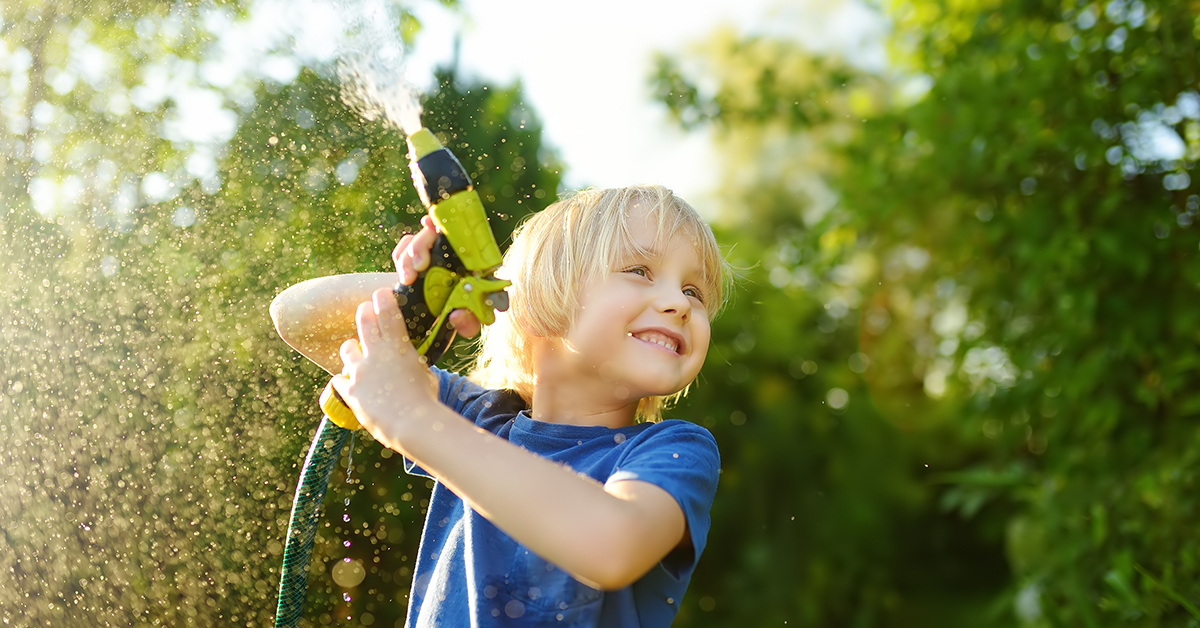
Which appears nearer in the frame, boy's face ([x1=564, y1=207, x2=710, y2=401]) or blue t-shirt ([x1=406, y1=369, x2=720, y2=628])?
blue t-shirt ([x1=406, y1=369, x2=720, y2=628])

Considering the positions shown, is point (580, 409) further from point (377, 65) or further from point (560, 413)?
point (377, 65)

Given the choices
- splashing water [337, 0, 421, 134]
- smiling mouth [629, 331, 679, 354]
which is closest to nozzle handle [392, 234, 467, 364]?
splashing water [337, 0, 421, 134]

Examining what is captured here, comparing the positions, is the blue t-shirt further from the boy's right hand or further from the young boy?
the boy's right hand

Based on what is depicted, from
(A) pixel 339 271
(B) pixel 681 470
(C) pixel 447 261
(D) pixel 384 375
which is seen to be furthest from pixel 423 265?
(A) pixel 339 271

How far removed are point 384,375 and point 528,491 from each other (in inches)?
8.8

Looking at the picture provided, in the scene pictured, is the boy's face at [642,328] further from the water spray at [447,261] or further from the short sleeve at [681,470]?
the water spray at [447,261]

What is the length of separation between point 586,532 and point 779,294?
3126mm

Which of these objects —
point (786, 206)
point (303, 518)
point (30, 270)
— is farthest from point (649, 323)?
point (786, 206)

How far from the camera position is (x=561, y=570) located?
1.03 meters

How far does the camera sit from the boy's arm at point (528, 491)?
82 cm

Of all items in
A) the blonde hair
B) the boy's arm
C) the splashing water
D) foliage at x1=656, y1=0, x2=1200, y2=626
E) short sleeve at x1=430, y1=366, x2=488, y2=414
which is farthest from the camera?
foliage at x1=656, y1=0, x2=1200, y2=626

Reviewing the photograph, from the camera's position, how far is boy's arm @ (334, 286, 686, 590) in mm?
822

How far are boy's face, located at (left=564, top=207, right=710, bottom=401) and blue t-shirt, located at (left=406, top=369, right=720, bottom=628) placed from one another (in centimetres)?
7

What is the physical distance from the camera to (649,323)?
115 cm
